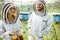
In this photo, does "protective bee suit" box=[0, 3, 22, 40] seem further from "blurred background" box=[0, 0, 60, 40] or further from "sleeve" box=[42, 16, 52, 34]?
"sleeve" box=[42, 16, 52, 34]

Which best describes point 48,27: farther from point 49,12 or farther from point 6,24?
point 6,24

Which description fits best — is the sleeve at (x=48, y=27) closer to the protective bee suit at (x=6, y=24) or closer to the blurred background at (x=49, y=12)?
the blurred background at (x=49, y=12)

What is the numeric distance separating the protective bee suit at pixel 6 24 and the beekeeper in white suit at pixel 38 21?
105 mm

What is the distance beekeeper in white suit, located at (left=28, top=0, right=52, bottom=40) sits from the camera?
1.52 m

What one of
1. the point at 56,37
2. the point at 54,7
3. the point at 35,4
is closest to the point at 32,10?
the point at 35,4

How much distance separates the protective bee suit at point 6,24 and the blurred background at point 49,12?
1.4 inches

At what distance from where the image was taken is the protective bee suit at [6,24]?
1451 millimetres

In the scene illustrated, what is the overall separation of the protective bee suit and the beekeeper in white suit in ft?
0.34

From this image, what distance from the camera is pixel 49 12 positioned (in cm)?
154

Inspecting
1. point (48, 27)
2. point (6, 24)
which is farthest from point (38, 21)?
point (6, 24)

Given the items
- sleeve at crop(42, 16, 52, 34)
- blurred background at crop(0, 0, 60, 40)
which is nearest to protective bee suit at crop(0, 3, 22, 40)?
blurred background at crop(0, 0, 60, 40)

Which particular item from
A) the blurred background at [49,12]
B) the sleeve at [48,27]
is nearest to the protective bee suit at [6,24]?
the blurred background at [49,12]

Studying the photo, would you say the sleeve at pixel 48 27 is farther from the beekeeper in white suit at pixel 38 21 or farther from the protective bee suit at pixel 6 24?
the protective bee suit at pixel 6 24

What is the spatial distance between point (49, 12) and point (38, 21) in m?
0.12
